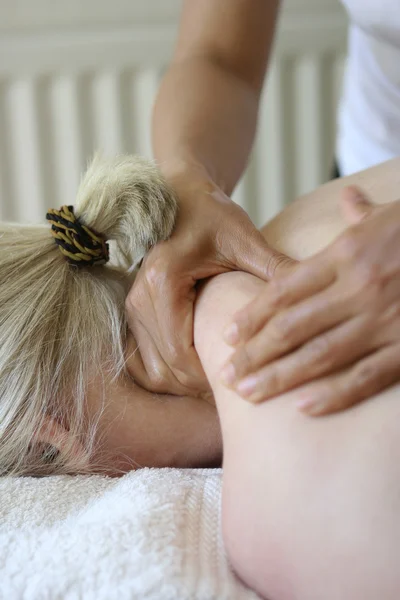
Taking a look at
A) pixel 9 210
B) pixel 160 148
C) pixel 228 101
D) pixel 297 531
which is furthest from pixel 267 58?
pixel 9 210

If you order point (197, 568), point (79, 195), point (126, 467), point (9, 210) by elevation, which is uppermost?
point (79, 195)

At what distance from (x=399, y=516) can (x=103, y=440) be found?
38 cm

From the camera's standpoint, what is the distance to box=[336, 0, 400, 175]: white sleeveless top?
3.13 feet

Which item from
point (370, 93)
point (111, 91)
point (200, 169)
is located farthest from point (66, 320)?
point (111, 91)

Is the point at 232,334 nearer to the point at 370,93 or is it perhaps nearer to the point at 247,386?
the point at 247,386

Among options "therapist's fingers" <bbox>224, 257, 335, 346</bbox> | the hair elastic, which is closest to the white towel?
"therapist's fingers" <bbox>224, 257, 335, 346</bbox>

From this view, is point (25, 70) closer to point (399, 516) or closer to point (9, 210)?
point (9, 210)

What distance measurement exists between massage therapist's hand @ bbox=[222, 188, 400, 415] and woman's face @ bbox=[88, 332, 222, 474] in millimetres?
206

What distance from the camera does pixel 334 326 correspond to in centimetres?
55

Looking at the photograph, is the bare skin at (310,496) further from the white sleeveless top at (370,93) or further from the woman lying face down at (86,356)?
the white sleeveless top at (370,93)

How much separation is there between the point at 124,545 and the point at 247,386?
0.48 ft

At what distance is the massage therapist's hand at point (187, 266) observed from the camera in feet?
2.33

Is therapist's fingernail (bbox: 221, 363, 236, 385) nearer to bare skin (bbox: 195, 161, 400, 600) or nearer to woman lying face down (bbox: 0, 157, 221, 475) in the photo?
bare skin (bbox: 195, 161, 400, 600)

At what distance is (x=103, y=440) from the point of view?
760 mm
